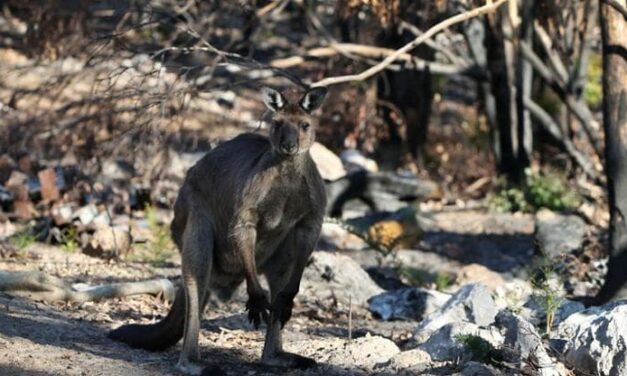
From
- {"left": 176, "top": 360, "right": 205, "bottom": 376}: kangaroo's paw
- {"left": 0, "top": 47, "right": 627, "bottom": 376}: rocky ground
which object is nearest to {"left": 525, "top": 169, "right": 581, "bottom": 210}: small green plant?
{"left": 0, "top": 47, "right": 627, "bottom": 376}: rocky ground

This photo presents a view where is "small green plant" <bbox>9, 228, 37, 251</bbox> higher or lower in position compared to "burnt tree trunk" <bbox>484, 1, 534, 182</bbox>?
lower

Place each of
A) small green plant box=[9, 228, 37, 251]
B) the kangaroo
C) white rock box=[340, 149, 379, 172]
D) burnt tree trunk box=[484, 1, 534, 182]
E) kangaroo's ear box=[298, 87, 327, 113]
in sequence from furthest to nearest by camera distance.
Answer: white rock box=[340, 149, 379, 172] < burnt tree trunk box=[484, 1, 534, 182] < small green plant box=[9, 228, 37, 251] < kangaroo's ear box=[298, 87, 327, 113] < the kangaroo

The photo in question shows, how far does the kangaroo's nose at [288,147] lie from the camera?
276 inches

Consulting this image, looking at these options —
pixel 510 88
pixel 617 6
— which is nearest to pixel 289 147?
pixel 617 6

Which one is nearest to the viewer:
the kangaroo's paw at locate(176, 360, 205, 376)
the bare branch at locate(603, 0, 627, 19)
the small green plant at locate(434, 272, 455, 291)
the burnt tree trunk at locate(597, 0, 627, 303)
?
the kangaroo's paw at locate(176, 360, 205, 376)

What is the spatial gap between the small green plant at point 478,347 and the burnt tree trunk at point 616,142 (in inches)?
109

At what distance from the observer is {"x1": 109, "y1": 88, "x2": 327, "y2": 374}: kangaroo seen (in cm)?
709

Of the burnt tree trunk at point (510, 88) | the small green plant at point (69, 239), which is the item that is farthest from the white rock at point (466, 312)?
the burnt tree trunk at point (510, 88)

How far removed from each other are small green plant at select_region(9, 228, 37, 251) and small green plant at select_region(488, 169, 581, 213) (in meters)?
6.10

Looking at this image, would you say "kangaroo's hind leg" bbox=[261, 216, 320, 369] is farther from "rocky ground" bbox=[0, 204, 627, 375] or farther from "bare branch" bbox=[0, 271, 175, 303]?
"bare branch" bbox=[0, 271, 175, 303]

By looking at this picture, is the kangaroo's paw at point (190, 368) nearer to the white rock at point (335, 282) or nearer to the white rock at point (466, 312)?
the white rock at point (466, 312)

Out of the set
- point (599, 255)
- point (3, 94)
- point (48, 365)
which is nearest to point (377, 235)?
point (599, 255)

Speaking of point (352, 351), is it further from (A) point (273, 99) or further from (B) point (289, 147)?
(A) point (273, 99)

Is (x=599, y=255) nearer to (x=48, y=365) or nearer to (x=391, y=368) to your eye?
(x=391, y=368)
